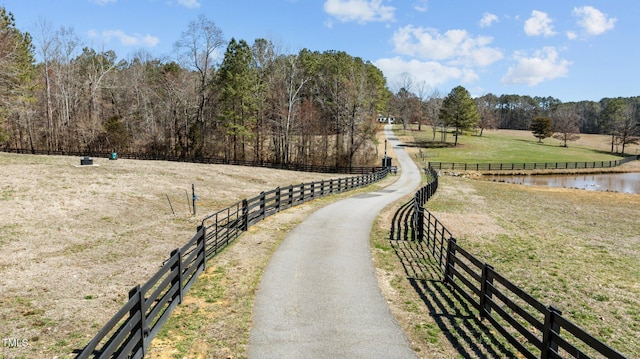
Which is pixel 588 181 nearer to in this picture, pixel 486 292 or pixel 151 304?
pixel 486 292

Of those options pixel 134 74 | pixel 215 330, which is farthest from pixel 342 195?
pixel 134 74

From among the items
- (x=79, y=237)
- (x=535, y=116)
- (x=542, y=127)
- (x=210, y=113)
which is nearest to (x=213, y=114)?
(x=210, y=113)

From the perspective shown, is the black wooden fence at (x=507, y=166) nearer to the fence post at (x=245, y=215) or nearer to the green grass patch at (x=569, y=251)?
the green grass patch at (x=569, y=251)

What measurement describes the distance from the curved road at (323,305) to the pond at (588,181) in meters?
45.4

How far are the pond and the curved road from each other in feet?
149

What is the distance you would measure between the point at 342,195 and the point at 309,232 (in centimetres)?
1284

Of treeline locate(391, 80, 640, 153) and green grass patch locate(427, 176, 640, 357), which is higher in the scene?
treeline locate(391, 80, 640, 153)

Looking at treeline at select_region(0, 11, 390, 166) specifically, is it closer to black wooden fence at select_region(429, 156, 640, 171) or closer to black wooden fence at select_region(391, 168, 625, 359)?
black wooden fence at select_region(429, 156, 640, 171)

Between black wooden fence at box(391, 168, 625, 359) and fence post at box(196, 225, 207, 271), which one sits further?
fence post at box(196, 225, 207, 271)

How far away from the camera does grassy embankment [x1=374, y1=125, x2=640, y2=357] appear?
8702mm

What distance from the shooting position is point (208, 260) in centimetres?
1254

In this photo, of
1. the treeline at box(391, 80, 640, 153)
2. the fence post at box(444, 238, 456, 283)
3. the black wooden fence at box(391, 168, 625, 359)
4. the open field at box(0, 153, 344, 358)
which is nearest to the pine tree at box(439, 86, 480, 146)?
the treeline at box(391, 80, 640, 153)

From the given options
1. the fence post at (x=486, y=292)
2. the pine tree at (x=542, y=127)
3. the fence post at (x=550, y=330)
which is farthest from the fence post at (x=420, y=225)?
the pine tree at (x=542, y=127)

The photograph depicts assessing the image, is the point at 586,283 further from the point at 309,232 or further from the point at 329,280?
the point at 309,232
